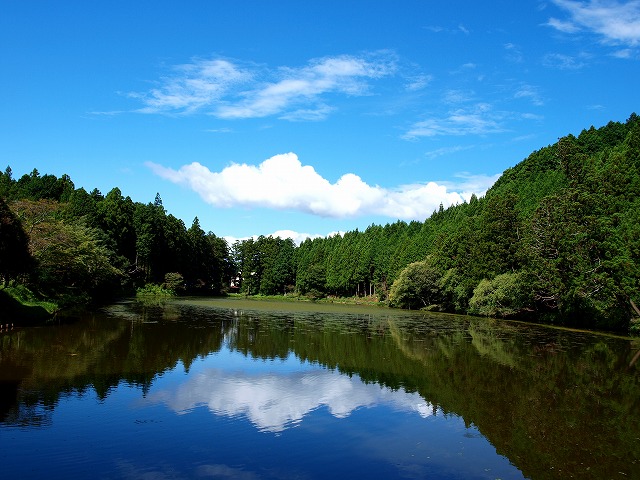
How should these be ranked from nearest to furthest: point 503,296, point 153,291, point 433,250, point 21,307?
point 21,307 < point 503,296 < point 433,250 < point 153,291

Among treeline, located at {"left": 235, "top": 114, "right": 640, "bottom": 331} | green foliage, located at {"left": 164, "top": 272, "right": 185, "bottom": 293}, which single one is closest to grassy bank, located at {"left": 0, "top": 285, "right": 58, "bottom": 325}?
treeline, located at {"left": 235, "top": 114, "right": 640, "bottom": 331}

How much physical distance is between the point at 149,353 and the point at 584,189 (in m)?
41.8

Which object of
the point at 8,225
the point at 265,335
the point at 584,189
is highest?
the point at 584,189

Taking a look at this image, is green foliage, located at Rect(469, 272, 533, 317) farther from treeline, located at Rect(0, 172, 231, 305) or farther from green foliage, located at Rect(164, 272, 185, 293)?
green foliage, located at Rect(164, 272, 185, 293)

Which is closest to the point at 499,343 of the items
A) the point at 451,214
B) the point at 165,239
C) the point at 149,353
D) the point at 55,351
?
the point at 149,353

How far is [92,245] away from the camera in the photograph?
53.3 m

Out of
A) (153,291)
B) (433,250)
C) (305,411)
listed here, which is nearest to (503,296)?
(433,250)

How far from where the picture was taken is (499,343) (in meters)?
32.5

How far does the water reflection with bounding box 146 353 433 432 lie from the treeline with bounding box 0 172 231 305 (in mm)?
17021

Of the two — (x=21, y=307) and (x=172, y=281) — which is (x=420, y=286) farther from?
(x=21, y=307)

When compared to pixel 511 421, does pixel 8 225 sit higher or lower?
higher

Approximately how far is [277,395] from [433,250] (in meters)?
66.8

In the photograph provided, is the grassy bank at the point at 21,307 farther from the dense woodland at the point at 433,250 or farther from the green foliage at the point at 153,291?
the green foliage at the point at 153,291

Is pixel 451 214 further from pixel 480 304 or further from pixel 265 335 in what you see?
pixel 265 335
